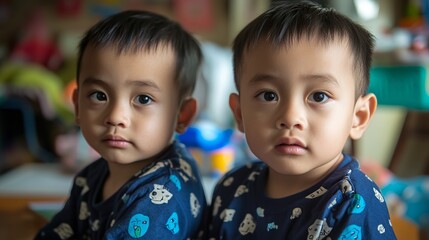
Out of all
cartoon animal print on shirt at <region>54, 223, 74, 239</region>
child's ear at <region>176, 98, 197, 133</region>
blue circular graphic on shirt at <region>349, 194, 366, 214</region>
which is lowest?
cartoon animal print on shirt at <region>54, 223, 74, 239</region>

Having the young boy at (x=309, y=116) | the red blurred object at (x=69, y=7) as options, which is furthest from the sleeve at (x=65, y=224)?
the red blurred object at (x=69, y=7)

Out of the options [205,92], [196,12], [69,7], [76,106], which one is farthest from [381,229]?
[69,7]

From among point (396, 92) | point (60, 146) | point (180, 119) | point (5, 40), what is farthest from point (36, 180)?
point (5, 40)

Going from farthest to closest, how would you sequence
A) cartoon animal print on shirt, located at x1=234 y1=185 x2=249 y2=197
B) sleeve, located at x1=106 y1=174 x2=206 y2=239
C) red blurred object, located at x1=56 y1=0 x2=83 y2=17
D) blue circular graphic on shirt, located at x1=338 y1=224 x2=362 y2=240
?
1. red blurred object, located at x1=56 y1=0 x2=83 y2=17
2. cartoon animal print on shirt, located at x1=234 y1=185 x2=249 y2=197
3. sleeve, located at x1=106 y1=174 x2=206 y2=239
4. blue circular graphic on shirt, located at x1=338 y1=224 x2=362 y2=240

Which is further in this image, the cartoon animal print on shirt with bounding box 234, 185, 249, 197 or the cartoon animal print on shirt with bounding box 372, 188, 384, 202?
the cartoon animal print on shirt with bounding box 234, 185, 249, 197

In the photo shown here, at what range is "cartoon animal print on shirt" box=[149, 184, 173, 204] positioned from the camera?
2.47ft

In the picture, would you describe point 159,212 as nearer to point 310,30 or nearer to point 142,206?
point 142,206

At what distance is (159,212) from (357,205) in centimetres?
29

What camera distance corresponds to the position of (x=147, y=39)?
31.8 inches

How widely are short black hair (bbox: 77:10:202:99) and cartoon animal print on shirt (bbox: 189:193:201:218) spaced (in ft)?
0.58

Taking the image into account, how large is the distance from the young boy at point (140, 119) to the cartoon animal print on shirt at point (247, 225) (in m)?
0.09

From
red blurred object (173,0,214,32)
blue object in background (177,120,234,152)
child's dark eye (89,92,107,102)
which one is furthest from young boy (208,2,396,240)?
red blurred object (173,0,214,32)

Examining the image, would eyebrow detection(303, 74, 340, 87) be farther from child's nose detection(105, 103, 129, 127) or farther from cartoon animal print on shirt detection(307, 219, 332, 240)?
child's nose detection(105, 103, 129, 127)

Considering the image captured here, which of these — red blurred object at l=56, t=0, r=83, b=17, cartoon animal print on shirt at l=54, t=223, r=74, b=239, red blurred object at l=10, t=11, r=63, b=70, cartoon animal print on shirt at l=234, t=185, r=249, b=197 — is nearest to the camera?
cartoon animal print on shirt at l=234, t=185, r=249, b=197
